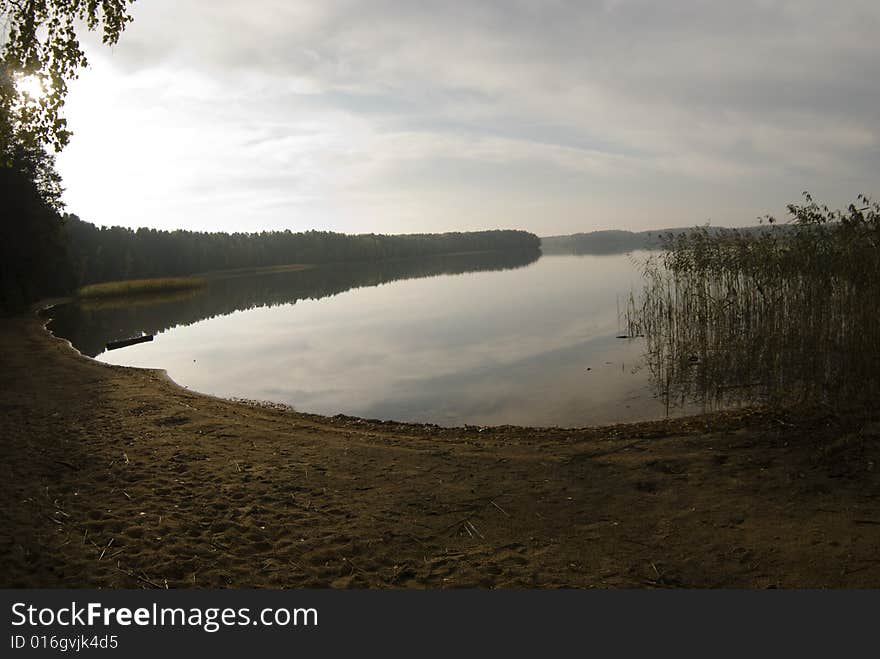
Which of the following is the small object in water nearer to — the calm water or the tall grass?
the calm water

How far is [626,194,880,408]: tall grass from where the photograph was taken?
10.4 meters

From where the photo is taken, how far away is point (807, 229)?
12.1 meters

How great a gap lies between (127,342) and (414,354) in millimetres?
12819

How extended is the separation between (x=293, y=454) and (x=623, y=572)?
200 inches

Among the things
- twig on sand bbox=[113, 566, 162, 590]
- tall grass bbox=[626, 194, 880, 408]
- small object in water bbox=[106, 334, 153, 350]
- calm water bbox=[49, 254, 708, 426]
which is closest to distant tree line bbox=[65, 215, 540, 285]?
calm water bbox=[49, 254, 708, 426]

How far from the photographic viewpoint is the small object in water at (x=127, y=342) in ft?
73.4

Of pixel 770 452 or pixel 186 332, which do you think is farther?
pixel 186 332

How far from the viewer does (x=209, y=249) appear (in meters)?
96.9

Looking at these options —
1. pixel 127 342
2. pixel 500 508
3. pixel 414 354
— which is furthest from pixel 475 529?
pixel 127 342

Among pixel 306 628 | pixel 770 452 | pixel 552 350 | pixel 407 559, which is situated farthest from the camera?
pixel 552 350

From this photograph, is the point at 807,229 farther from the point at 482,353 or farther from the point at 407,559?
the point at 407,559

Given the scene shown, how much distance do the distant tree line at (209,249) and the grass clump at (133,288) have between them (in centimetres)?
243

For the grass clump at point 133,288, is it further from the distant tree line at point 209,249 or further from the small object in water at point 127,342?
the small object in water at point 127,342

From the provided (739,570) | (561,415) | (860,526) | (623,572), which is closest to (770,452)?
(860,526)
